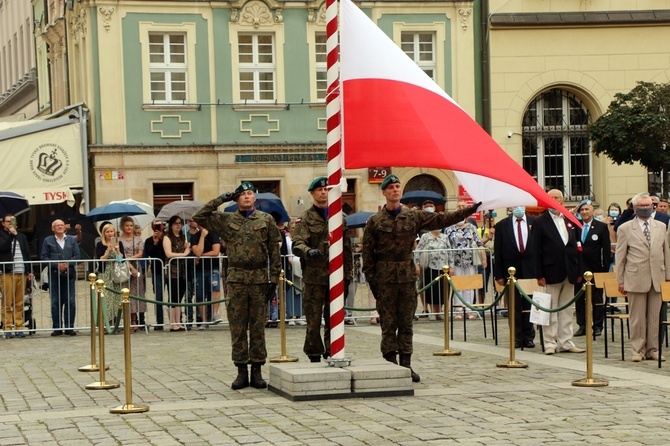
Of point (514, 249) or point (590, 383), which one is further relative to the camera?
point (514, 249)

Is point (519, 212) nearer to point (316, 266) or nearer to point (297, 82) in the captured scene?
point (316, 266)

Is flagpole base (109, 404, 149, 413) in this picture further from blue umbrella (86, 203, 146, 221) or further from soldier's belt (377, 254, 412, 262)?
blue umbrella (86, 203, 146, 221)

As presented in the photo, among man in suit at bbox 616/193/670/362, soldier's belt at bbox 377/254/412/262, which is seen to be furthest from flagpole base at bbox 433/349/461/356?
soldier's belt at bbox 377/254/412/262

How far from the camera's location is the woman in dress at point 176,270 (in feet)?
65.5

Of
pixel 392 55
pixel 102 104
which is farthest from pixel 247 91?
pixel 392 55

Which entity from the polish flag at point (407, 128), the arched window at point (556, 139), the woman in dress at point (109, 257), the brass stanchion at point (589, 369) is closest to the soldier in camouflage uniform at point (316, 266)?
the polish flag at point (407, 128)

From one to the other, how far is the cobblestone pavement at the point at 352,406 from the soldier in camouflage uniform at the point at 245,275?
0.32 m

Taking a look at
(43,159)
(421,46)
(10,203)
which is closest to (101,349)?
(10,203)

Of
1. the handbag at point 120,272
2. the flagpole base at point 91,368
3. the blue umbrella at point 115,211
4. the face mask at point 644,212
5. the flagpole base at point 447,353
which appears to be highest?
the blue umbrella at point 115,211

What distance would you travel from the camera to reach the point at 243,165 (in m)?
36.0

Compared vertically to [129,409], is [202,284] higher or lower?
higher

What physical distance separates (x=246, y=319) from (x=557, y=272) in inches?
184

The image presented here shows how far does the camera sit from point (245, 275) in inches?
488

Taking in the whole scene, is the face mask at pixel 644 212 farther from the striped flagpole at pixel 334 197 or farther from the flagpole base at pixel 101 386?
the flagpole base at pixel 101 386
